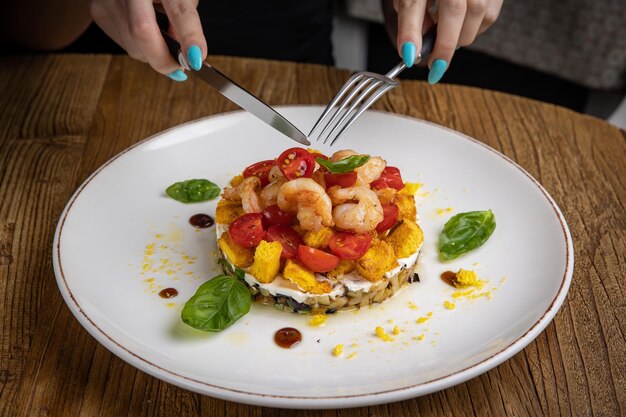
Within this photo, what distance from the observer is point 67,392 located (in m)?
1.71

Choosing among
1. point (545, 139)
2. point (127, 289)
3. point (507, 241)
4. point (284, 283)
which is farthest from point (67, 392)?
point (545, 139)

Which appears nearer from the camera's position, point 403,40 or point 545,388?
point 545,388

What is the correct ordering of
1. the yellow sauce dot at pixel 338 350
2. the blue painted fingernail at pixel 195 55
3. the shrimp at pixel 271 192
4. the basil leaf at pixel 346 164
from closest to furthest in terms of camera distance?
the yellow sauce dot at pixel 338 350 < the basil leaf at pixel 346 164 < the shrimp at pixel 271 192 < the blue painted fingernail at pixel 195 55

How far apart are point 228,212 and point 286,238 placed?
250 mm

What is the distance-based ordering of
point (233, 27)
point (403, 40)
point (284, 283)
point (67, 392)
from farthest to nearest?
1. point (233, 27)
2. point (403, 40)
3. point (284, 283)
4. point (67, 392)

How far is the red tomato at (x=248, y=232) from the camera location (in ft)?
6.35

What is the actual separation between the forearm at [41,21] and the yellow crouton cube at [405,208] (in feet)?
7.27

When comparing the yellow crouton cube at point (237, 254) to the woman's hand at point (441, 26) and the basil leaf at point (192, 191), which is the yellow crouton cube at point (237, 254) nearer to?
the basil leaf at point (192, 191)

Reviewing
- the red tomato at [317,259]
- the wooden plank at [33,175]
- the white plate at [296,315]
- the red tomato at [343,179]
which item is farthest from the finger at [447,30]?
the wooden plank at [33,175]

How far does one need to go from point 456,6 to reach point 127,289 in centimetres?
138

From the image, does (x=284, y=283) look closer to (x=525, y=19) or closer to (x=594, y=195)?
(x=594, y=195)

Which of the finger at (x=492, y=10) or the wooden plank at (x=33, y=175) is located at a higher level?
the finger at (x=492, y=10)

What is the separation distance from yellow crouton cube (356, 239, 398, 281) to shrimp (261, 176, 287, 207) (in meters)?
0.30

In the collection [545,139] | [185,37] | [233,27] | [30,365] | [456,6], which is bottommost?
[233,27]
